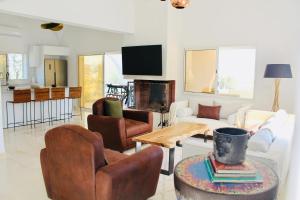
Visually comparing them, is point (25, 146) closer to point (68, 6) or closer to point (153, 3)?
point (68, 6)

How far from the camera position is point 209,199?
1370mm

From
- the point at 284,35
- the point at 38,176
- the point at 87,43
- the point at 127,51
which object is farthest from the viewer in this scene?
the point at 87,43

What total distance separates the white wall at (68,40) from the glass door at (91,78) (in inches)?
10.3

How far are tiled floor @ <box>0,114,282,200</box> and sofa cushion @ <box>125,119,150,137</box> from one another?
0.36 metres

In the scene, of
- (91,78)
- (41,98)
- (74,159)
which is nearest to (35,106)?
(41,98)

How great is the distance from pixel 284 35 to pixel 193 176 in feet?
16.5

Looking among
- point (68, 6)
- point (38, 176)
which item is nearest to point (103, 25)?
point (68, 6)

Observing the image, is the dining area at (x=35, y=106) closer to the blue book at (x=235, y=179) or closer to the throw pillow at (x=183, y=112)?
the throw pillow at (x=183, y=112)

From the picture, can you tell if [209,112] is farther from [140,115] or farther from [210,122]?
[140,115]

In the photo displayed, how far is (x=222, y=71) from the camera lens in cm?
661

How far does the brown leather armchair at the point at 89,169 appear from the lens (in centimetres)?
222

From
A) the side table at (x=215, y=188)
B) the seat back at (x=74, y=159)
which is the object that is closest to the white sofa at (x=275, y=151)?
the side table at (x=215, y=188)

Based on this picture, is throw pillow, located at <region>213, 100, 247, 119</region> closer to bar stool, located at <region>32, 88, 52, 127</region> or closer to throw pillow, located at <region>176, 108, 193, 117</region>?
throw pillow, located at <region>176, 108, 193, 117</region>

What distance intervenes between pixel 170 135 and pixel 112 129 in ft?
3.61
